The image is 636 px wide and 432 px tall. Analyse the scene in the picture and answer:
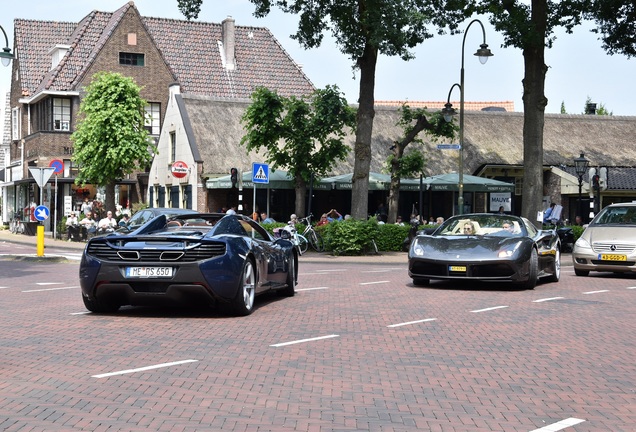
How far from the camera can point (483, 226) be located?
16969 mm

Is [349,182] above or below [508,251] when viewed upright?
above

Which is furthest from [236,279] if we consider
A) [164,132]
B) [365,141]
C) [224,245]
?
[164,132]

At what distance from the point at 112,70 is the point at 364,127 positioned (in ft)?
90.1

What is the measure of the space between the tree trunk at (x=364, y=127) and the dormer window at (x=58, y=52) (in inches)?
1144

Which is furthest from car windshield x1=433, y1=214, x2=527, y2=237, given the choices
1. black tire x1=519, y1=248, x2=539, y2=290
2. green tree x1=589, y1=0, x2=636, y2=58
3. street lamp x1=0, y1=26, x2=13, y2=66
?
street lamp x1=0, y1=26, x2=13, y2=66

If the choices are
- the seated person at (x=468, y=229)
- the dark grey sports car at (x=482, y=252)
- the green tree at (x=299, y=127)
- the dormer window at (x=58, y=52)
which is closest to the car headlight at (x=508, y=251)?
the dark grey sports car at (x=482, y=252)

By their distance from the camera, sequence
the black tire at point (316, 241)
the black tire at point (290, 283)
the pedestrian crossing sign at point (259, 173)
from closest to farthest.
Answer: the black tire at point (290, 283) → the pedestrian crossing sign at point (259, 173) → the black tire at point (316, 241)

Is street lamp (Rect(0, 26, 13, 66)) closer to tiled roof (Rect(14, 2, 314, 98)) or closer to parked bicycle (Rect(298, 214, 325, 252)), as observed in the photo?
parked bicycle (Rect(298, 214, 325, 252))

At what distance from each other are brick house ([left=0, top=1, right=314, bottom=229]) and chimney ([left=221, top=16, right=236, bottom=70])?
2.6 inches

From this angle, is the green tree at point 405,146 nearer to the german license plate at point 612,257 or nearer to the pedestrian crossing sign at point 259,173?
the pedestrian crossing sign at point 259,173

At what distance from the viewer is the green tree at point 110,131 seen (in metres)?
42.1

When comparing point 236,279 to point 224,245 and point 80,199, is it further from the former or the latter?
point 80,199

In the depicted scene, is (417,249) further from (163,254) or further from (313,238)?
(313,238)

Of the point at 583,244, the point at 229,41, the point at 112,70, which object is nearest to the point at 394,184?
the point at 583,244
